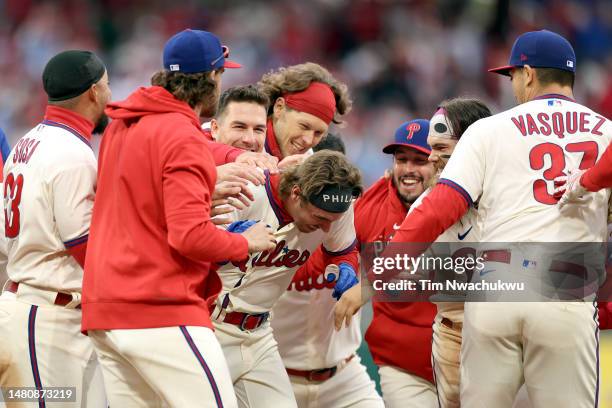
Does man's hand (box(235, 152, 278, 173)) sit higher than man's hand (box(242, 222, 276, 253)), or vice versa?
man's hand (box(235, 152, 278, 173))

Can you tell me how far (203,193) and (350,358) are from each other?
241 cm

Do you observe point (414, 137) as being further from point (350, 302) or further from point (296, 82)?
point (350, 302)

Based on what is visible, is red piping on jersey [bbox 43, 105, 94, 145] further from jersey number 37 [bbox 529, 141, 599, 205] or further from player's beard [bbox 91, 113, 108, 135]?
jersey number 37 [bbox 529, 141, 599, 205]

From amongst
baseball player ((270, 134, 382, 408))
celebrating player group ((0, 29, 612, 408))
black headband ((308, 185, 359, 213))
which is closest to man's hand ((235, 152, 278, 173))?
celebrating player group ((0, 29, 612, 408))

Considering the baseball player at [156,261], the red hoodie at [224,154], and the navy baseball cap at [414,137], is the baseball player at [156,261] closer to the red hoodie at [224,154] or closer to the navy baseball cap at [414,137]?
the red hoodie at [224,154]

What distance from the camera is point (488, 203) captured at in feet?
14.9

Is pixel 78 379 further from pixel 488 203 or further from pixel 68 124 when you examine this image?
pixel 488 203

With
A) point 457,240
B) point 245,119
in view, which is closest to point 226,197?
point 245,119

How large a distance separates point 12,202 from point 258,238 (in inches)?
55.2

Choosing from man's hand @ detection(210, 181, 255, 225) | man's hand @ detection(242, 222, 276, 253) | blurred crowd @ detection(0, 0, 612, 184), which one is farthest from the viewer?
blurred crowd @ detection(0, 0, 612, 184)

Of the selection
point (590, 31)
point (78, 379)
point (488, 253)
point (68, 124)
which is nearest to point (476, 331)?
point (488, 253)

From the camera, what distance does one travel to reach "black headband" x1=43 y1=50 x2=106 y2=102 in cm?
453

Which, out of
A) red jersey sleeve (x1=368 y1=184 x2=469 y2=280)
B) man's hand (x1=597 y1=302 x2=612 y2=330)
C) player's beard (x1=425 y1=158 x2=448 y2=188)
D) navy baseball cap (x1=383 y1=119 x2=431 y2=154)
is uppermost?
navy baseball cap (x1=383 y1=119 x2=431 y2=154)

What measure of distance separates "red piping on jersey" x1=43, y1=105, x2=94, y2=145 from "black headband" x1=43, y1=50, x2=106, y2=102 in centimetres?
6
